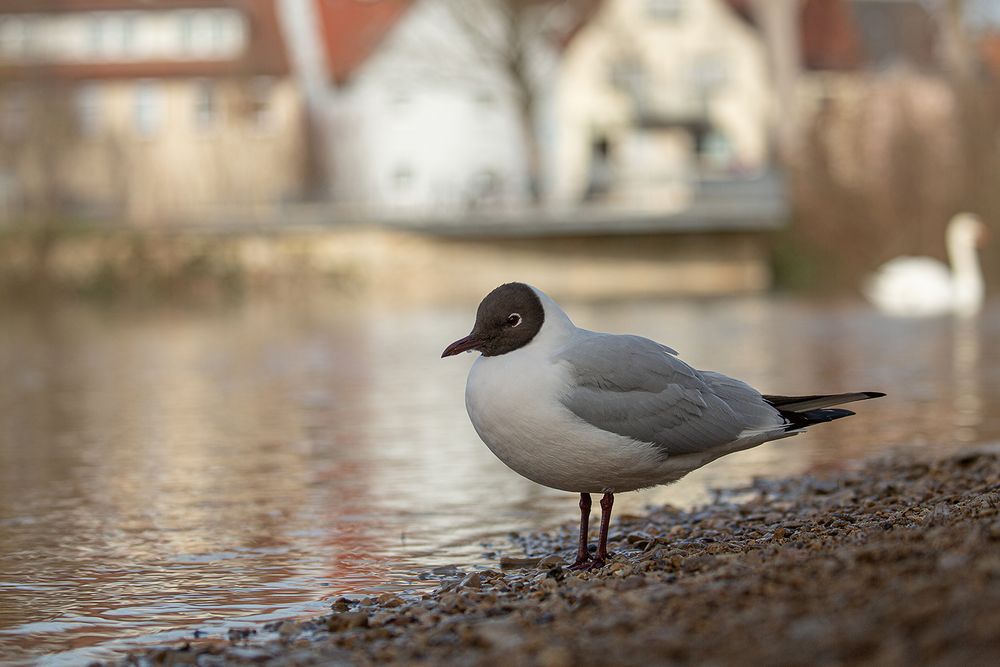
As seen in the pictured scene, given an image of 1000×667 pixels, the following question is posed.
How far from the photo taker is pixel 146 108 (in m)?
64.6

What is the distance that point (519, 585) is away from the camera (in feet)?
19.8

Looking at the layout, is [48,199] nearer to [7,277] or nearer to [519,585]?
[7,277]

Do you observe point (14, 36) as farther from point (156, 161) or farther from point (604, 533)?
point (604, 533)

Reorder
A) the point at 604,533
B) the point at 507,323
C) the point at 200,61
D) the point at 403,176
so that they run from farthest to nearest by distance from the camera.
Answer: the point at 200,61, the point at 403,176, the point at 604,533, the point at 507,323

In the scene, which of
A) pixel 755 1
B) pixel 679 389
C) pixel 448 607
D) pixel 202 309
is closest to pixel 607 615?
pixel 448 607

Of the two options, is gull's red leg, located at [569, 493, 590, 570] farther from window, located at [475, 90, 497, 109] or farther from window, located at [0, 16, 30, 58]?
window, located at [475, 90, 497, 109]

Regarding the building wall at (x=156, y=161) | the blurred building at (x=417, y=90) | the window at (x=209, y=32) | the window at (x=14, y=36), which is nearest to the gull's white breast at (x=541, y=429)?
the building wall at (x=156, y=161)

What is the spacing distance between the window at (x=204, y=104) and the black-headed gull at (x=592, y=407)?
58.9 meters

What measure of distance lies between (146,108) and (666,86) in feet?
71.0

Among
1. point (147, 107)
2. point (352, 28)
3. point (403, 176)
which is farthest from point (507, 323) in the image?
point (147, 107)

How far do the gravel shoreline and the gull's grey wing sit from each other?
0.45 meters

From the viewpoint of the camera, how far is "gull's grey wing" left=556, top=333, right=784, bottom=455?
5.92 metres

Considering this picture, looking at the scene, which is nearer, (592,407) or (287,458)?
(592,407)

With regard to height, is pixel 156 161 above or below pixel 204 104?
below
